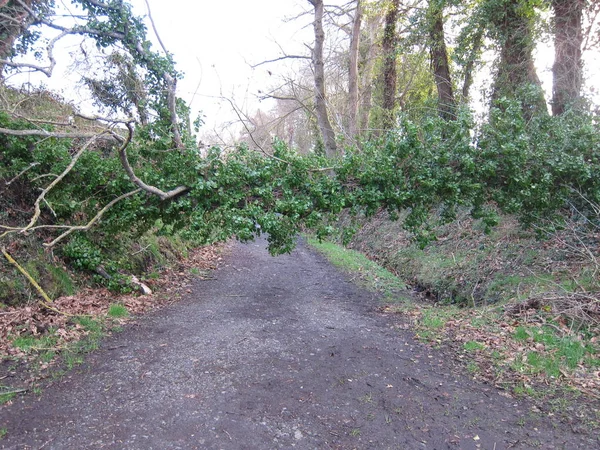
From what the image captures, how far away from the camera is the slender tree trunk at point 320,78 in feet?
54.7

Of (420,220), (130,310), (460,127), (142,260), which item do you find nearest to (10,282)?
(130,310)

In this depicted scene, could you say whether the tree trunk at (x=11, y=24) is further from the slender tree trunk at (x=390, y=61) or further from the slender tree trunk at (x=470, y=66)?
the slender tree trunk at (x=470, y=66)

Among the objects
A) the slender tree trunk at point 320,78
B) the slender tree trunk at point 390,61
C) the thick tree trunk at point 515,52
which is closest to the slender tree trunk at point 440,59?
the slender tree trunk at point 390,61

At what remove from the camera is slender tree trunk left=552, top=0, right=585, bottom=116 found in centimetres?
1198

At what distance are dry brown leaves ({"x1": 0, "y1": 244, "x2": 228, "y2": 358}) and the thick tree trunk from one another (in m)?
10.7

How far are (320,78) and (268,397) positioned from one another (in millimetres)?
13760

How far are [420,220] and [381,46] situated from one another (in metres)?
13.6

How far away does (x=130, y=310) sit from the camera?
8.34 m

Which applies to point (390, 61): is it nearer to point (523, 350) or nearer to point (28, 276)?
point (523, 350)

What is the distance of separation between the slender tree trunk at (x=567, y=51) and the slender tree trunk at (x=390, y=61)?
21.3ft

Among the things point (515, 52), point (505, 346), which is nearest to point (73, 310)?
point (505, 346)

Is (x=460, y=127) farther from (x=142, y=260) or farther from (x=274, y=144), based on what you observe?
(x=142, y=260)

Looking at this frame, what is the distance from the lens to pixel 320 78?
16766mm

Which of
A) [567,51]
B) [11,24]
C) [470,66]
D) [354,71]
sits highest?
[354,71]
